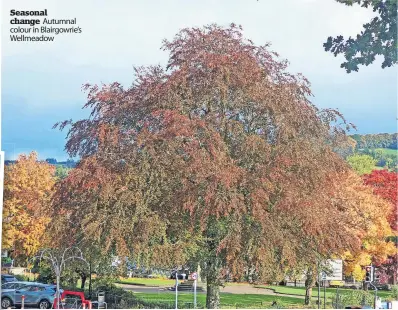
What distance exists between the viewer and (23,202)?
791 inches

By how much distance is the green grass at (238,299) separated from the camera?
55.3ft

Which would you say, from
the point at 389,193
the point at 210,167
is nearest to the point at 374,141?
the point at 389,193

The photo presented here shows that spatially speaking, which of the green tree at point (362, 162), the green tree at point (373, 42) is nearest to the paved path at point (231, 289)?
the green tree at point (362, 162)

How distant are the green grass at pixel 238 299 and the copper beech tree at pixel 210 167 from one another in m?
3.26

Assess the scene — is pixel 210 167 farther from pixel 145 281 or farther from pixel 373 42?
pixel 145 281

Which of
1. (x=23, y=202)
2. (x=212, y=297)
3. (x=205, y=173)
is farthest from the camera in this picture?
(x=23, y=202)

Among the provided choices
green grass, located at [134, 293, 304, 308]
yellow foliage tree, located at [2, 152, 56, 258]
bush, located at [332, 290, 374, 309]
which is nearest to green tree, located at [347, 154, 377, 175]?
green grass, located at [134, 293, 304, 308]

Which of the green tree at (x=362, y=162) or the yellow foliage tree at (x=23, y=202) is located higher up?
the green tree at (x=362, y=162)

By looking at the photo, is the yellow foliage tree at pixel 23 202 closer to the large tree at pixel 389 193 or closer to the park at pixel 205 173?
the park at pixel 205 173

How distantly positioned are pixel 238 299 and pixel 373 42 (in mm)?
10800

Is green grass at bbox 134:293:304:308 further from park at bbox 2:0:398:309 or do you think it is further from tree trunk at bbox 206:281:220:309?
park at bbox 2:0:398:309

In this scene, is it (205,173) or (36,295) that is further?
(36,295)

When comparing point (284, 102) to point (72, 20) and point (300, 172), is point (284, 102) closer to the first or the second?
point (300, 172)

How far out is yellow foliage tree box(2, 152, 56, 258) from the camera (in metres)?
19.8
